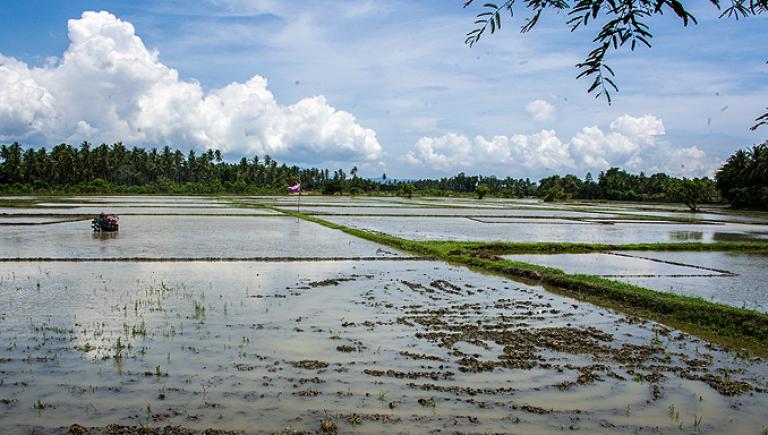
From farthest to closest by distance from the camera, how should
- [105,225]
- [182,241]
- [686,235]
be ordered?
[686,235] < [105,225] < [182,241]

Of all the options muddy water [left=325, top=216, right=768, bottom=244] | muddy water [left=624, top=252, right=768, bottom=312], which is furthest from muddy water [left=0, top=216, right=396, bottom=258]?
muddy water [left=624, top=252, right=768, bottom=312]

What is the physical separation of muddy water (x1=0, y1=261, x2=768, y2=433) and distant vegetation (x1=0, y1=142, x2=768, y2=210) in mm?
54620

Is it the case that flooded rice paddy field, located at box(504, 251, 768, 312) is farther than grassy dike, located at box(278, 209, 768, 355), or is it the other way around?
flooded rice paddy field, located at box(504, 251, 768, 312)

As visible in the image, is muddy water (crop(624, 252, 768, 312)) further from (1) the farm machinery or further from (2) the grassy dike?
(1) the farm machinery

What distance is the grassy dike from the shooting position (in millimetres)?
8750

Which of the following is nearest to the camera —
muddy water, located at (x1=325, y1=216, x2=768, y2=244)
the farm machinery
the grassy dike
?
the grassy dike

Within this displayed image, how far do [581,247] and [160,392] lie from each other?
17546 mm

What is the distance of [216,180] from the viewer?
328 feet

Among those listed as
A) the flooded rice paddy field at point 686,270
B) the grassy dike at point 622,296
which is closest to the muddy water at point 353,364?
the grassy dike at point 622,296

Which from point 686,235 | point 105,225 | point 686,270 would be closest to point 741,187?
point 686,235

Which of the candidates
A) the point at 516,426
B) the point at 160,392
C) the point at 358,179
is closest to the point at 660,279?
the point at 516,426

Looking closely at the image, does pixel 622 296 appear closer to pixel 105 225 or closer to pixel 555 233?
pixel 555 233

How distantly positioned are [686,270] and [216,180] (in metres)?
93.0

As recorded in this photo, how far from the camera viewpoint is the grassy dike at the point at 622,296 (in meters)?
8.75
